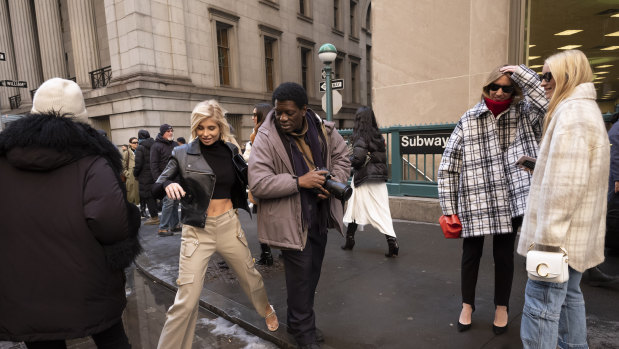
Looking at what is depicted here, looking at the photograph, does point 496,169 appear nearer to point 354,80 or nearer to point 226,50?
point 226,50

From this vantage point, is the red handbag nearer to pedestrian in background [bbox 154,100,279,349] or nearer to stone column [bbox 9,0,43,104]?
pedestrian in background [bbox 154,100,279,349]

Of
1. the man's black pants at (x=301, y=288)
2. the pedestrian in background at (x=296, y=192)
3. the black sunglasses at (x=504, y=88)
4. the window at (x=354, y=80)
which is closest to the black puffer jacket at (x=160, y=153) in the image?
the pedestrian in background at (x=296, y=192)

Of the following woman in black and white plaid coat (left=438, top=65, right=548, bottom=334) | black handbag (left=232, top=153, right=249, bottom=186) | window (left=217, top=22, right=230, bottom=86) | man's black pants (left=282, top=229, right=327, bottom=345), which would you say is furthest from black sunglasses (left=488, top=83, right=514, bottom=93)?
window (left=217, top=22, right=230, bottom=86)

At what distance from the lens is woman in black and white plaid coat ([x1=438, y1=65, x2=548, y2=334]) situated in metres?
2.78

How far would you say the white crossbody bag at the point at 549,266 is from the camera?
1851 millimetres

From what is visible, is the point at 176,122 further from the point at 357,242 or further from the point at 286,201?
the point at 286,201

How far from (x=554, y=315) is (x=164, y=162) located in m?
6.40

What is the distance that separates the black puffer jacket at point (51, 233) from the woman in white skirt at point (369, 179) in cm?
355

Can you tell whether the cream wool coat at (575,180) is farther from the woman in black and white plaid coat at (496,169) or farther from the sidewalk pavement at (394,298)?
the sidewalk pavement at (394,298)

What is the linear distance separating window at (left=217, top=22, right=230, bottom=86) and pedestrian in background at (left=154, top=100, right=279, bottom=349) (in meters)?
16.7

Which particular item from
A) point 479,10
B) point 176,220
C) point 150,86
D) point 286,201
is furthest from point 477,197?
point 150,86

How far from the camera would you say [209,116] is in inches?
112

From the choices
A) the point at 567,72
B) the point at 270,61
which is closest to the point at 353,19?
the point at 270,61

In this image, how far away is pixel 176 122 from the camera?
16000 mm
